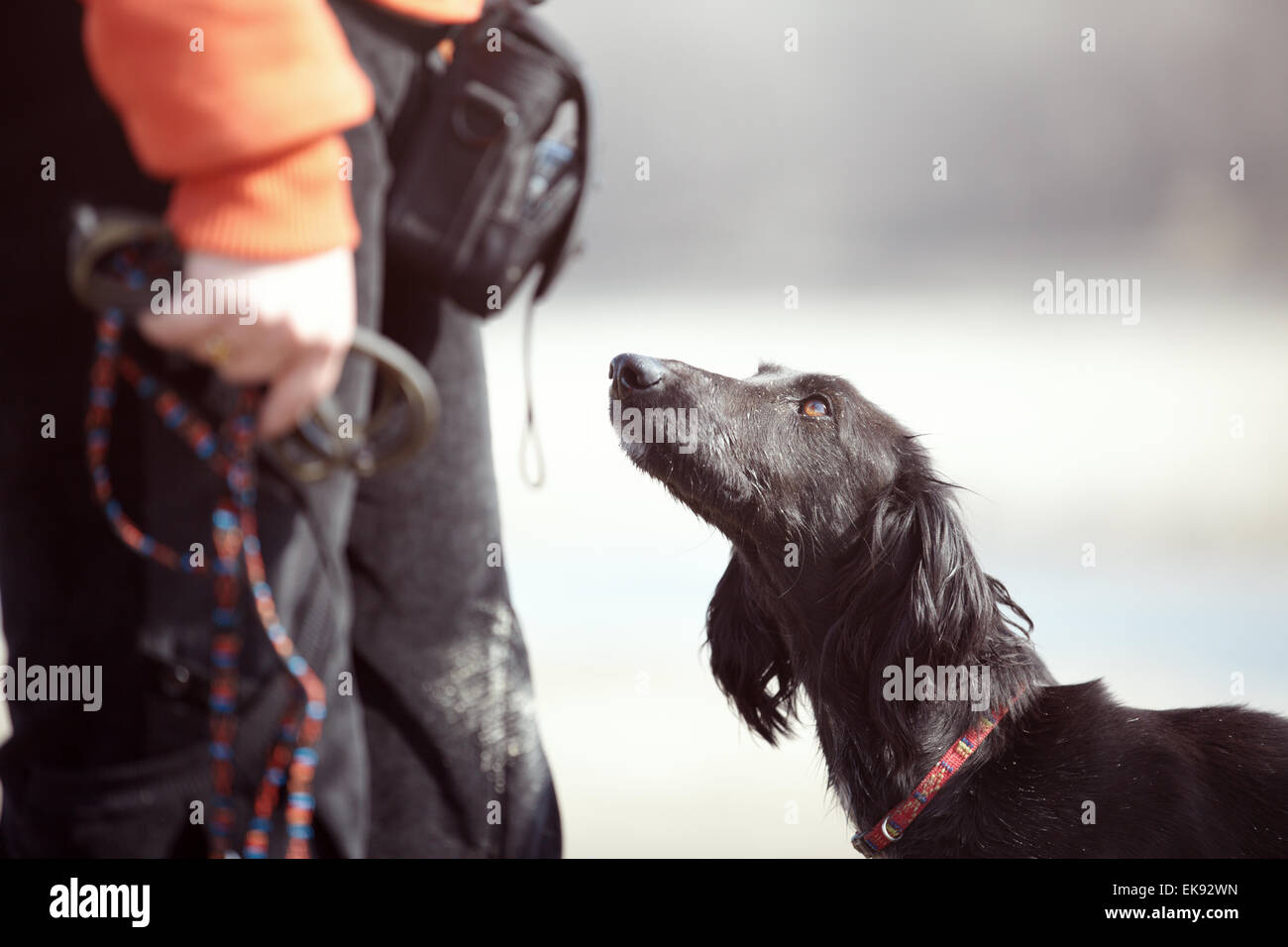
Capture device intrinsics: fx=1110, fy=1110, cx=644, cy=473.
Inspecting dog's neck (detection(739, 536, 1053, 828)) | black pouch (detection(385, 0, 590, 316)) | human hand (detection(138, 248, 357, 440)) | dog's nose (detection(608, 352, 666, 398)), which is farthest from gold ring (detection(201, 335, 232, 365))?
dog's neck (detection(739, 536, 1053, 828))

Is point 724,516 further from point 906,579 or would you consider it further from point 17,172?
point 17,172

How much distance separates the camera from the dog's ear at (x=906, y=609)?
233 cm

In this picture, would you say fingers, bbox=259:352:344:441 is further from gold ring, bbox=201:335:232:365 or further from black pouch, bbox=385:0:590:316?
black pouch, bbox=385:0:590:316

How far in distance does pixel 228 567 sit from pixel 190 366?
0.74 feet

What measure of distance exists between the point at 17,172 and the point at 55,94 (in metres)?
0.09

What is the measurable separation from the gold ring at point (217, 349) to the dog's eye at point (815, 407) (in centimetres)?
161

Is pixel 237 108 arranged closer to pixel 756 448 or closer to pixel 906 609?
pixel 756 448

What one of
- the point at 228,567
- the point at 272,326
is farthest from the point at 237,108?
the point at 228,567

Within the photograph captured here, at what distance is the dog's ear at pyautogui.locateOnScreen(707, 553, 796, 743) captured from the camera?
269cm

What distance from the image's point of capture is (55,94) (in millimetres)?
1198

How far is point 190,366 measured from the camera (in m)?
1.22

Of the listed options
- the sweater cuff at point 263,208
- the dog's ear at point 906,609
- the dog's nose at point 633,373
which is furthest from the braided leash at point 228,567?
the dog's ear at point 906,609
